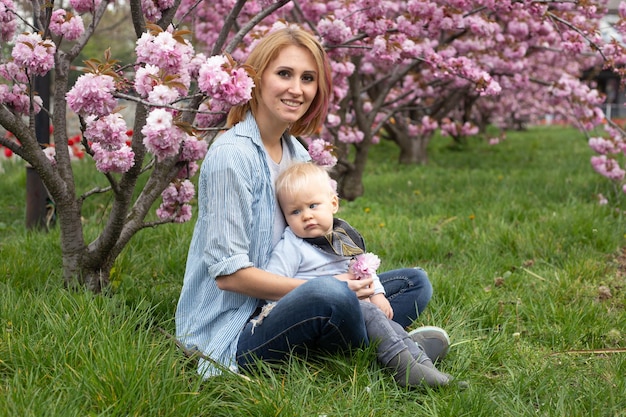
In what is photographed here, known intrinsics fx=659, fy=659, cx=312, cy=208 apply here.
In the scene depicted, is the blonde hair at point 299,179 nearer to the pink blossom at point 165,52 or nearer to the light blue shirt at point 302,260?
the light blue shirt at point 302,260

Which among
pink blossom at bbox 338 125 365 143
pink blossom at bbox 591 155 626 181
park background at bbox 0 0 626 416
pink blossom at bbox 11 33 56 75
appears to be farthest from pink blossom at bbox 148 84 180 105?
pink blossom at bbox 591 155 626 181

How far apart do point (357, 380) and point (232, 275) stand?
550mm

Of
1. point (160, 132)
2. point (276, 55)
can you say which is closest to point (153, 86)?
point (160, 132)

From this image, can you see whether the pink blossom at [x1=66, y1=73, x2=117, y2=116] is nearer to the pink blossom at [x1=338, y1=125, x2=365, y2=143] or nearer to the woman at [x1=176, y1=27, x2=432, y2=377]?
the woman at [x1=176, y1=27, x2=432, y2=377]

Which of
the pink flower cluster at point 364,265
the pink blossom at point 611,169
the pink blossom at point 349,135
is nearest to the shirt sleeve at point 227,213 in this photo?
the pink flower cluster at point 364,265

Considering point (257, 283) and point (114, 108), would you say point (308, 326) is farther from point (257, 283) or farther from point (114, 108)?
point (114, 108)

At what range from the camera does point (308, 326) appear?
220cm

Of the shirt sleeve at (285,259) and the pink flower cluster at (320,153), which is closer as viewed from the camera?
the shirt sleeve at (285,259)

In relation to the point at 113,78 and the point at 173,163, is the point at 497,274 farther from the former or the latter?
the point at 113,78

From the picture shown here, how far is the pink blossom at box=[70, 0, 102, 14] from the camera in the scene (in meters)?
2.76

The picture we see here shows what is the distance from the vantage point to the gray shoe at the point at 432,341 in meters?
2.41

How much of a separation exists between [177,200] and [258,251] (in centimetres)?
80

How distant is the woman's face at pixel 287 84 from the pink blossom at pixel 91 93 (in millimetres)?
540

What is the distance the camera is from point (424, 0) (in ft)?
13.6
